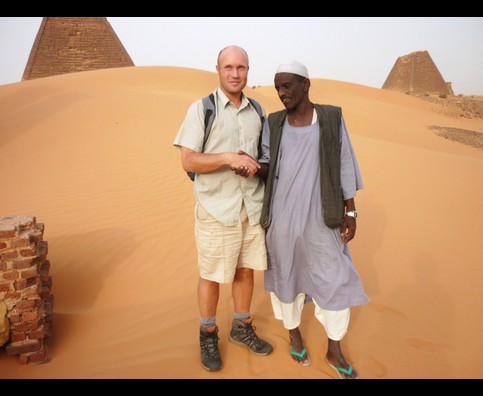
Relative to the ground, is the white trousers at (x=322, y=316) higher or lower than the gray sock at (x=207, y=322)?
higher

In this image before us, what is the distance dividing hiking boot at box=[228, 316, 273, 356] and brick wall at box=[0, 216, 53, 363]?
1407mm

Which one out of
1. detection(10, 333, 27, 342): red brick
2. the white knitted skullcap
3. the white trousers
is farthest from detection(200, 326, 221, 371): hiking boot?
the white knitted skullcap

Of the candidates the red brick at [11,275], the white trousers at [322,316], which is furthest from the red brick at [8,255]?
the white trousers at [322,316]

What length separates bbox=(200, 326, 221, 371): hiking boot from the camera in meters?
2.49

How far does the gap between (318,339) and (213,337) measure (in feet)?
2.98

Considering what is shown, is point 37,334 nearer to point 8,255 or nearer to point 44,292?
point 44,292

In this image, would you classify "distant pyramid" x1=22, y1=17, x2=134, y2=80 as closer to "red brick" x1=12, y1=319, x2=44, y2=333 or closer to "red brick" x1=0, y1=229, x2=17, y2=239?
"red brick" x1=0, y1=229, x2=17, y2=239

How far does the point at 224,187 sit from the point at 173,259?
2271 millimetres

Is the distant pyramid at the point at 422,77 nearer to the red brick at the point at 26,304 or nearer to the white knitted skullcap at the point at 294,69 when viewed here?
the white knitted skullcap at the point at 294,69

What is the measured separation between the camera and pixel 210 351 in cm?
255

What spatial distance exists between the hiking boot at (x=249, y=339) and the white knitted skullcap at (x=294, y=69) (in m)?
1.83

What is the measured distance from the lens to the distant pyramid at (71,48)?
84.2 feet

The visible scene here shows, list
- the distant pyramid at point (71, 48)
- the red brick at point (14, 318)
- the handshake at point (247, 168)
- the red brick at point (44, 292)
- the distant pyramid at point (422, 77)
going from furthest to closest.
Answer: the distant pyramid at point (422, 77) → the distant pyramid at point (71, 48) → the red brick at point (44, 292) → the red brick at point (14, 318) → the handshake at point (247, 168)

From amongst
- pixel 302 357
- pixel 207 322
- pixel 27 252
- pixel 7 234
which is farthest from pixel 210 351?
pixel 7 234
